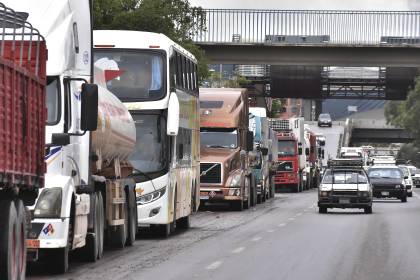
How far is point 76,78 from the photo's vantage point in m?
16.5

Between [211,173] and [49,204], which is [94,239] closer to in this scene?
[49,204]

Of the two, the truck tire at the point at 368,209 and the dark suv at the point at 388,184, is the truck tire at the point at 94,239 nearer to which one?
the truck tire at the point at 368,209

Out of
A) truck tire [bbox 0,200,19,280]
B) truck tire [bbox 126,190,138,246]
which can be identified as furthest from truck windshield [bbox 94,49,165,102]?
truck tire [bbox 0,200,19,280]

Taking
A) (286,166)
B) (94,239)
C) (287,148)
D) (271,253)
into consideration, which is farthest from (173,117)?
(286,166)

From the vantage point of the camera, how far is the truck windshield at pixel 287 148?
65.1 m

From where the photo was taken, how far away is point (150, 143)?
2441 cm

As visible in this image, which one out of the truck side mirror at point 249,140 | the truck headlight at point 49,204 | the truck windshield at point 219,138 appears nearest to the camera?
the truck headlight at point 49,204

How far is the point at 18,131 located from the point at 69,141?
3.02 m

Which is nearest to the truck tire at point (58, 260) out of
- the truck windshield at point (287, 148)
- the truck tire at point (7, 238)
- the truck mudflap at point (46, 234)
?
the truck mudflap at point (46, 234)

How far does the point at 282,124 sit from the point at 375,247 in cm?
4339

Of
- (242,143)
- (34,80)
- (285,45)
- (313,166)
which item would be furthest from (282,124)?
(34,80)

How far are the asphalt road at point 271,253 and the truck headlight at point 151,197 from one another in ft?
2.51

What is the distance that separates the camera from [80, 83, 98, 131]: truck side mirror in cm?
1589

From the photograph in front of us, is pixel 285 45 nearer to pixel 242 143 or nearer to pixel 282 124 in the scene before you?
pixel 282 124
